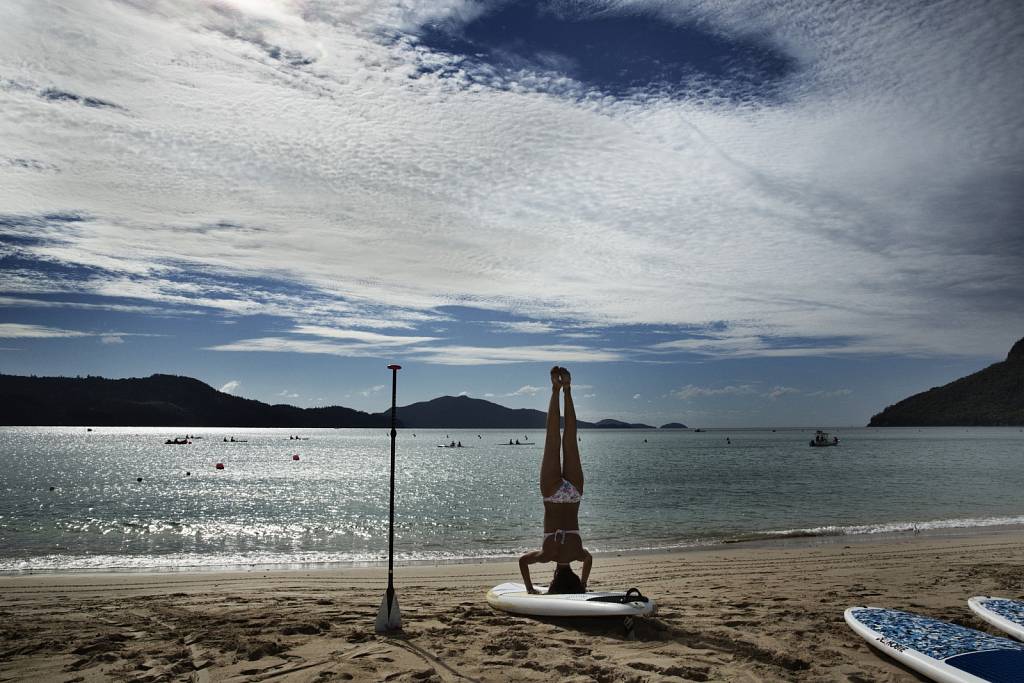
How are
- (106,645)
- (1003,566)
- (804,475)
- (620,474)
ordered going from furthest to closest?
(620,474) < (804,475) < (1003,566) < (106,645)

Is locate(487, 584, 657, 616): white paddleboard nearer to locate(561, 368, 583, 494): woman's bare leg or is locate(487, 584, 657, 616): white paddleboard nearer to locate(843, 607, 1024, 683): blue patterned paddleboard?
locate(561, 368, 583, 494): woman's bare leg

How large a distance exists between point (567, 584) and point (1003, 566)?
9.86 metres

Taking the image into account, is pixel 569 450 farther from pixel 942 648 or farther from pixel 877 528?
pixel 877 528

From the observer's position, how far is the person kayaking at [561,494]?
31.0ft

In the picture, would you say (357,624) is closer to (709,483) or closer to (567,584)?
(567,584)

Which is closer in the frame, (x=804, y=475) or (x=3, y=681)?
(x=3, y=681)

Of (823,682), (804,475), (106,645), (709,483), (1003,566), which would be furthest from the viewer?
(804,475)

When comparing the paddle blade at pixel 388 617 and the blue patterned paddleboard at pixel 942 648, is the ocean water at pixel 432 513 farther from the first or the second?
the blue patterned paddleboard at pixel 942 648

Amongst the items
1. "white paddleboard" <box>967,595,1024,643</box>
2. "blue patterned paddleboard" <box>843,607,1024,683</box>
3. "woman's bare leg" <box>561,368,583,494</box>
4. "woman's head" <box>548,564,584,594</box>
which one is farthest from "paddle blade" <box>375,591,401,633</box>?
"white paddleboard" <box>967,595,1024,643</box>

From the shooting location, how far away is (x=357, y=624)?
29.0 feet

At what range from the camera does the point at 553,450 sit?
9.40m

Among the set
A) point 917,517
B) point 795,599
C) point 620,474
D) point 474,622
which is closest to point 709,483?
point 620,474

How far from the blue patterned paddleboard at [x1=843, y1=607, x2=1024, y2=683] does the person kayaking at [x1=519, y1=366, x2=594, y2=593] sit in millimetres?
3630

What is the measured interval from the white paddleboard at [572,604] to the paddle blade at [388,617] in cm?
169
